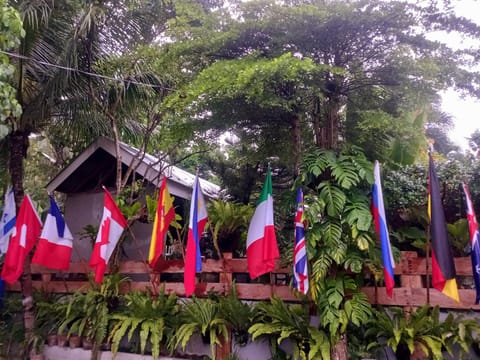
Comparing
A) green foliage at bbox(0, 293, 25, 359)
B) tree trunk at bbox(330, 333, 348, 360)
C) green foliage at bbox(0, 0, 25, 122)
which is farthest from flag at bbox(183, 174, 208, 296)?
green foliage at bbox(0, 293, 25, 359)

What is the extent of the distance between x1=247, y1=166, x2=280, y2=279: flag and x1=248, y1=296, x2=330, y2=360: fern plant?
525 millimetres

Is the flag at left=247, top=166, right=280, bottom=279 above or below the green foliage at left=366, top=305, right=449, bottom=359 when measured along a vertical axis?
above

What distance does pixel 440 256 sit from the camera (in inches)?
187

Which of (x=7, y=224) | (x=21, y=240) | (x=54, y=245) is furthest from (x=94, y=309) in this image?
(x=7, y=224)

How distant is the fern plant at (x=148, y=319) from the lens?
20.3ft

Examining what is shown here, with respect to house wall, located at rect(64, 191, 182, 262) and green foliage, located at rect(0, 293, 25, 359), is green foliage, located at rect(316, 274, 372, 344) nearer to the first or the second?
house wall, located at rect(64, 191, 182, 262)

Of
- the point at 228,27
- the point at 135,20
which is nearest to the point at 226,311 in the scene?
the point at 228,27

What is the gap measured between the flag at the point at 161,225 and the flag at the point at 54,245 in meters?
1.65

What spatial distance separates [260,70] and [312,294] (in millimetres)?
2903

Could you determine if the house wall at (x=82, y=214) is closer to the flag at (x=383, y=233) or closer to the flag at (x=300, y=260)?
the flag at (x=300, y=260)

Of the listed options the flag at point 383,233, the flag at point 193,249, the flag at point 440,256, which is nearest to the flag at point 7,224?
the flag at point 193,249

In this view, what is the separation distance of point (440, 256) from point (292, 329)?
205cm

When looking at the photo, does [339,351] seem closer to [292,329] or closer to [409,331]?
[292,329]

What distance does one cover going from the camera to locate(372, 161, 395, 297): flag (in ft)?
15.8
